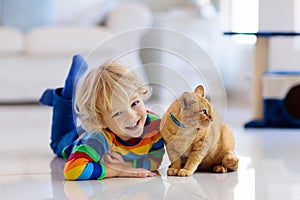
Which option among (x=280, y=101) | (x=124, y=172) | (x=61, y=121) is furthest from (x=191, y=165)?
(x=280, y=101)

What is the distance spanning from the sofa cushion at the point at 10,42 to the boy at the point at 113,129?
218cm

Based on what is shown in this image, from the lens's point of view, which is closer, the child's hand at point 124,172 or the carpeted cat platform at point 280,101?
the child's hand at point 124,172

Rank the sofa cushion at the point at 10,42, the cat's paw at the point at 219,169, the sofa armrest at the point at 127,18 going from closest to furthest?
the cat's paw at the point at 219,169 → the sofa cushion at the point at 10,42 → the sofa armrest at the point at 127,18

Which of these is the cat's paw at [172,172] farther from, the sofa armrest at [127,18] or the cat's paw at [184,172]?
the sofa armrest at [127,18]

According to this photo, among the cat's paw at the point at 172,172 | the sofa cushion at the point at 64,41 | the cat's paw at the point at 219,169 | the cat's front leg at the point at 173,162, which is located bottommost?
the cat's paw at the point at 219,169

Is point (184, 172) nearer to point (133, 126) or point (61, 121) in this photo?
point (133, 126)

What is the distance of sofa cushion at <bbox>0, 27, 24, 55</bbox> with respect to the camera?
12.1 feet

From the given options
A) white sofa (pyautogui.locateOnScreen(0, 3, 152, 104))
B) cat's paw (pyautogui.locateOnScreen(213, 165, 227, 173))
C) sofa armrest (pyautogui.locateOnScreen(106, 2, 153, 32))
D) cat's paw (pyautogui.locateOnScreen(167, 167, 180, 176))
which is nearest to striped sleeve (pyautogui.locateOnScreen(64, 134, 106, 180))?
cat's paw (pyautogui.locateOnScreen(167, 167, 180, 176))

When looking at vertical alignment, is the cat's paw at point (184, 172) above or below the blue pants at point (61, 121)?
below

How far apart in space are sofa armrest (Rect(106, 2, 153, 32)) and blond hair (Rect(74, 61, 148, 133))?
2.30 meters

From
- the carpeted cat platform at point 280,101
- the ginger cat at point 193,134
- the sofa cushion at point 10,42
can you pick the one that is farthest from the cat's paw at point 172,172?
the sofa cushion at point 10,42

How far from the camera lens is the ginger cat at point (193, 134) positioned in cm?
155

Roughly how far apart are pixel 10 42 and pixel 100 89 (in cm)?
230

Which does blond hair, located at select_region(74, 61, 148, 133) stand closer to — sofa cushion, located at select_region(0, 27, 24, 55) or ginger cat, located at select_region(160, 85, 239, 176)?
ginger cat, located at select_region(160, 85, 239, 176)
